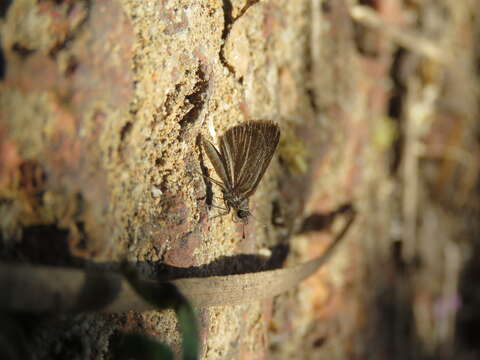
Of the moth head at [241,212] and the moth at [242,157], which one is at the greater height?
the moth at [242,157]

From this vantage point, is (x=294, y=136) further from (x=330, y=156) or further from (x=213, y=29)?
(x=213, y=29)

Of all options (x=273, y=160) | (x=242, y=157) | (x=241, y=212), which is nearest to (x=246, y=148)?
(x=242, y=157)

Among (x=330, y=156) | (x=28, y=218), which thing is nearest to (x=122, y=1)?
(x=28, y=218)

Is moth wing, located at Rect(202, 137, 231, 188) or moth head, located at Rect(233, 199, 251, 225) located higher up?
moth wing, located at Rect(202, 137, 231, 188)

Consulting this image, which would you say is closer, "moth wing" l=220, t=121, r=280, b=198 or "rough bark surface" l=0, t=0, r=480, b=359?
"rough bark surface" l=0, t=0, r=480, b=359

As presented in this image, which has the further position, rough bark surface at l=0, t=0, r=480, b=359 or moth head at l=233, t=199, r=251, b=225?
moth head at l=233, t=199, r=251, b=225
